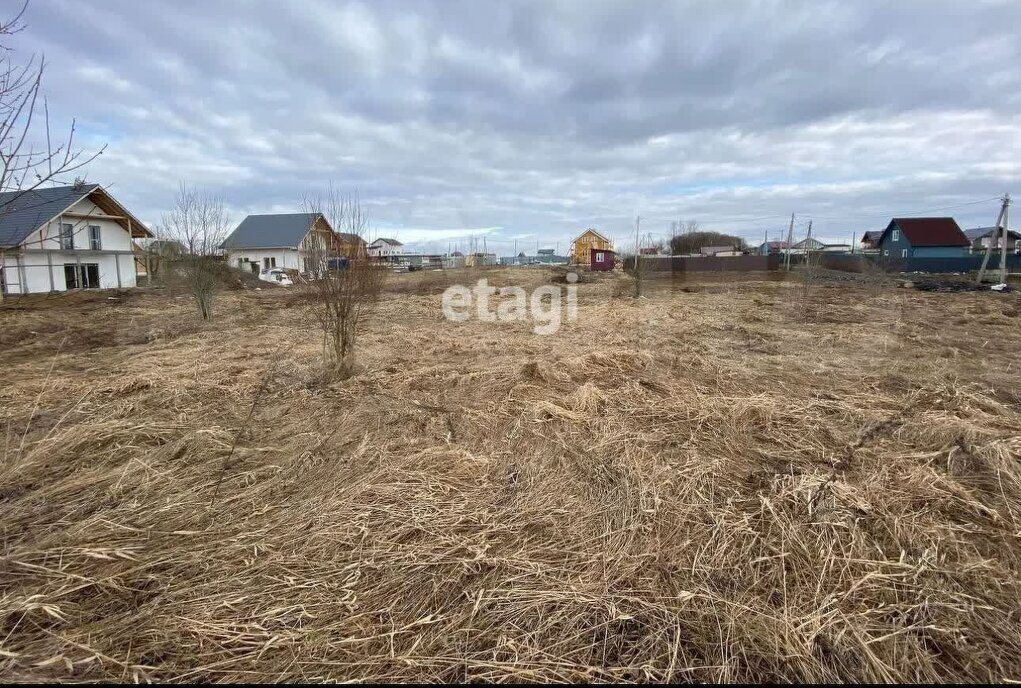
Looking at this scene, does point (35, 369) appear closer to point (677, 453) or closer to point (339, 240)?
point (339, 240)

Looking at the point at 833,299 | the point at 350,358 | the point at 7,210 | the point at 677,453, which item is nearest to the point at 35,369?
the point at 350,358

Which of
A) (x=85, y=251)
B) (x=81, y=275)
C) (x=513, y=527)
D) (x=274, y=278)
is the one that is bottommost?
(x=513, y=527)

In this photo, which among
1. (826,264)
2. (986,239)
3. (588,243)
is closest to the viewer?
(826,264)

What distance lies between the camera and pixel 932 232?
1870 inches

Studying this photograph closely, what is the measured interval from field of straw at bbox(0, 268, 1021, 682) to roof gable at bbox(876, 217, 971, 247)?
2128 inches

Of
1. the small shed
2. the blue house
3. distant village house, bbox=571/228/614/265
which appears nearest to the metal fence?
the small shed

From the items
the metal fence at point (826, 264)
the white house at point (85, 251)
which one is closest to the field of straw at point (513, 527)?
the white house at point (85, 251)

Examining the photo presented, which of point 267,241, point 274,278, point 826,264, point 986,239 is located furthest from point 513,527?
point 986,239

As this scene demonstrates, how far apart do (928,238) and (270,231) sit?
197 ft

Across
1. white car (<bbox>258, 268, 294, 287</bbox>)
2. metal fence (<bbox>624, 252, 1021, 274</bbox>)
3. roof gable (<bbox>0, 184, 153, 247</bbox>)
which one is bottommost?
white car (<bbox>258, 268, 294, 287</bbox>)

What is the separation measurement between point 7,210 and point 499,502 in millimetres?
2867

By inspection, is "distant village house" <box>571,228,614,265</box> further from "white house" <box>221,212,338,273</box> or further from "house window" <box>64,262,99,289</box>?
"house window" <box>64,262,99,289</box>

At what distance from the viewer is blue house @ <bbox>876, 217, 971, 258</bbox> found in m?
46.3

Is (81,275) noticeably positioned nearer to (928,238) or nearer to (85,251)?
(85,251)
